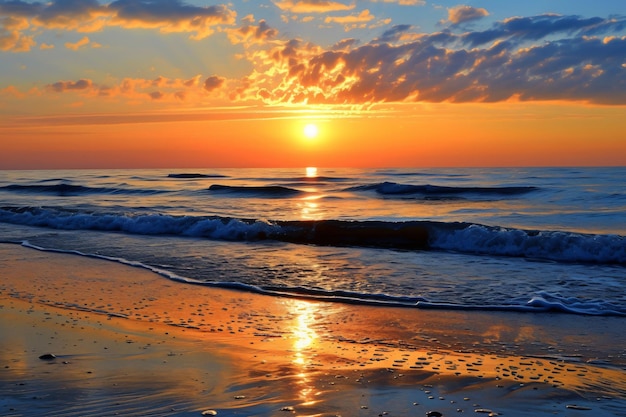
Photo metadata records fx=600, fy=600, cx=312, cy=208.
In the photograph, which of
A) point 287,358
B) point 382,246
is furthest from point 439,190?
point 287,358

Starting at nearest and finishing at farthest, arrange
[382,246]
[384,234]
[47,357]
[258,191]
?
[47,357] < [382,246] < [384,234] < [258,191]

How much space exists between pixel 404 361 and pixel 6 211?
2224 cm

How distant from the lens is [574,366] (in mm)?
5543

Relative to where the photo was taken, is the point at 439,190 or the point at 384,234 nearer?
the point at 384,234

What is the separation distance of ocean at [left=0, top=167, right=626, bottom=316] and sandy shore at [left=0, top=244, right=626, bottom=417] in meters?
1.06

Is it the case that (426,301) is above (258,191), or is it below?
below

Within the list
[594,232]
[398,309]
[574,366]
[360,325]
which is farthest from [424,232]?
[574,366]

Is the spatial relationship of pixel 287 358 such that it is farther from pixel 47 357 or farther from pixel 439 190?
pixel 439 190

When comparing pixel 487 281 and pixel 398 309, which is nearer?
pixel 398 309

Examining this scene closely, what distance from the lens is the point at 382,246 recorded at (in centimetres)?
1551

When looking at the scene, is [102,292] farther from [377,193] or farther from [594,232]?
[377,193]

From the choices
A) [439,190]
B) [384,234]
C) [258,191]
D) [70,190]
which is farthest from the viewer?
[70,190]

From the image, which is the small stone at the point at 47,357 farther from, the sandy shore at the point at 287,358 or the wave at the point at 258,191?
the wave at the point at 258,191

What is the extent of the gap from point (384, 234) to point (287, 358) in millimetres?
11685
